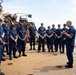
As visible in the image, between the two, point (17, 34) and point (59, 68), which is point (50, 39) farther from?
point (59, 68)

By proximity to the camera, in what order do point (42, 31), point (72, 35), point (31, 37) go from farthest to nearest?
point (31, 37), point (42, 31), point (72, 35)

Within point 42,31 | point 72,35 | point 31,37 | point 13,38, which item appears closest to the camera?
point 72,35

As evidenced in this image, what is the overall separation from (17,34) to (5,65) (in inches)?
110

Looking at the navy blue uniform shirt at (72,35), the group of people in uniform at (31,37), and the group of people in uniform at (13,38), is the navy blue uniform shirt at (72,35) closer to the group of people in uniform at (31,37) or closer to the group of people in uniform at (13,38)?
the group of people in uniform at (31,37)

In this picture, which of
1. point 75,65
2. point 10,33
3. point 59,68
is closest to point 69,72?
point 59,68

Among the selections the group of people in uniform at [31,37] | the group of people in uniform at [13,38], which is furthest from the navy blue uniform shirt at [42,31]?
the group of people in uniform at [13,38]

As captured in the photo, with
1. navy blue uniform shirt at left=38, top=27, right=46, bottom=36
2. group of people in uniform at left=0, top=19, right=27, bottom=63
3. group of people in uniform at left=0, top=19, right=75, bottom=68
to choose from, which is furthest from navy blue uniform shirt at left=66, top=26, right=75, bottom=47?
navy blue uniform shirt at left=38, top=27, right=46, bottom=36

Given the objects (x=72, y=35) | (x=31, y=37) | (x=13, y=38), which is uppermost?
(x=72, y=35)

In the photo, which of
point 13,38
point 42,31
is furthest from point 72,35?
point 42,31

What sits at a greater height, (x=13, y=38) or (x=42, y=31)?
(x=42, y=31)

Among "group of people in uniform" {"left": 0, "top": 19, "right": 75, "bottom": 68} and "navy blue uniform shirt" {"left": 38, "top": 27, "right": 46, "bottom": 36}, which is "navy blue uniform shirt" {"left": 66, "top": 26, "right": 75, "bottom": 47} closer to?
"group of people in uniform" {"left": 0, "top": 19, "right": 75, "bottom": 68}

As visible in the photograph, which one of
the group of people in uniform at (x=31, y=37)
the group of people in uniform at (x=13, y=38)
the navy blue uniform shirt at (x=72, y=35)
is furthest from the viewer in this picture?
the group of people in uniform at (x=13, y=38)

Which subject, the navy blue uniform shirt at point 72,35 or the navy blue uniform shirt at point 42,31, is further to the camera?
the navy blue uniform shirt at point 42,31

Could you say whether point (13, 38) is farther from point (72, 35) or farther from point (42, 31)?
point (72, 35)
